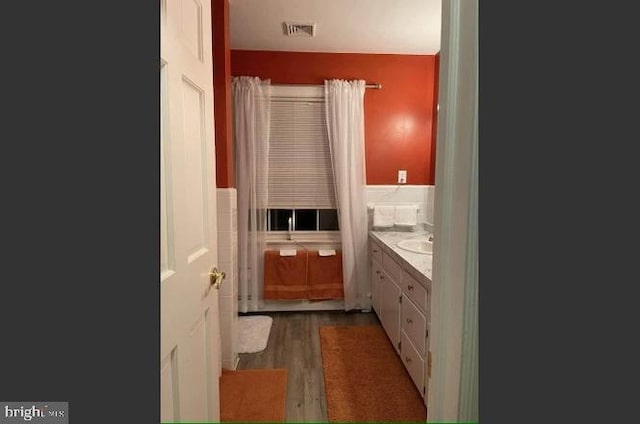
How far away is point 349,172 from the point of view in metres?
2.89

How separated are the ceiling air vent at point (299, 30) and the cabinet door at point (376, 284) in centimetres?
202

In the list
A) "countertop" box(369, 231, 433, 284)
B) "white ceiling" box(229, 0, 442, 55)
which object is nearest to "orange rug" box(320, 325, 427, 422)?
"countertop" box(369, 231, 433, 284)

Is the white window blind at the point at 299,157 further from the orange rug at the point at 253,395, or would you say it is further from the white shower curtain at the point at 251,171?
the orange rug at the point at 253,395

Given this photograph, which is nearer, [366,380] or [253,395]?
[253,395]

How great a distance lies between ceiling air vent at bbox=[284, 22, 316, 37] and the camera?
7.78ft

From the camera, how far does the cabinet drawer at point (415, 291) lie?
1.71 m

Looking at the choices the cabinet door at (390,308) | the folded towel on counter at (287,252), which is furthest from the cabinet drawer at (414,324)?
the folded towel on counter at (287,252)

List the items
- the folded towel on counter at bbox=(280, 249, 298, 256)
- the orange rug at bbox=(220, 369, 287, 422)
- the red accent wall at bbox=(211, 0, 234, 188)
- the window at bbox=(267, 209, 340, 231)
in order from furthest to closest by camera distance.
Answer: the window at bbox=(267, 209, 340, 231)
the folded towel on counter at bbox=(280, 249, 298, 256)
the red accent wall at bbox=(211, 0, 234, 188)
the orange rug at bbox=(220, 369, 287, 422)

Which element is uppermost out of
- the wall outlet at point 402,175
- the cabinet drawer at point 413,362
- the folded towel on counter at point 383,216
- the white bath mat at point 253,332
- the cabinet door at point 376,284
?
the wall outlet at point 402,175

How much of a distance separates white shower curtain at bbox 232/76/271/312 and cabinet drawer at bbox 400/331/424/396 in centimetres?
147

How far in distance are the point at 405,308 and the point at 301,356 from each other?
87 centimetres

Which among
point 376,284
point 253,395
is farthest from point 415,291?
point 253,395

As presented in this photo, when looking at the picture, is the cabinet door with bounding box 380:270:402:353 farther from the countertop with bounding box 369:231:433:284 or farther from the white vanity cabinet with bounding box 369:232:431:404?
the countertop with bounding box 369:231:433:284

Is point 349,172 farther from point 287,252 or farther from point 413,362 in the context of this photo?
point 413,362
